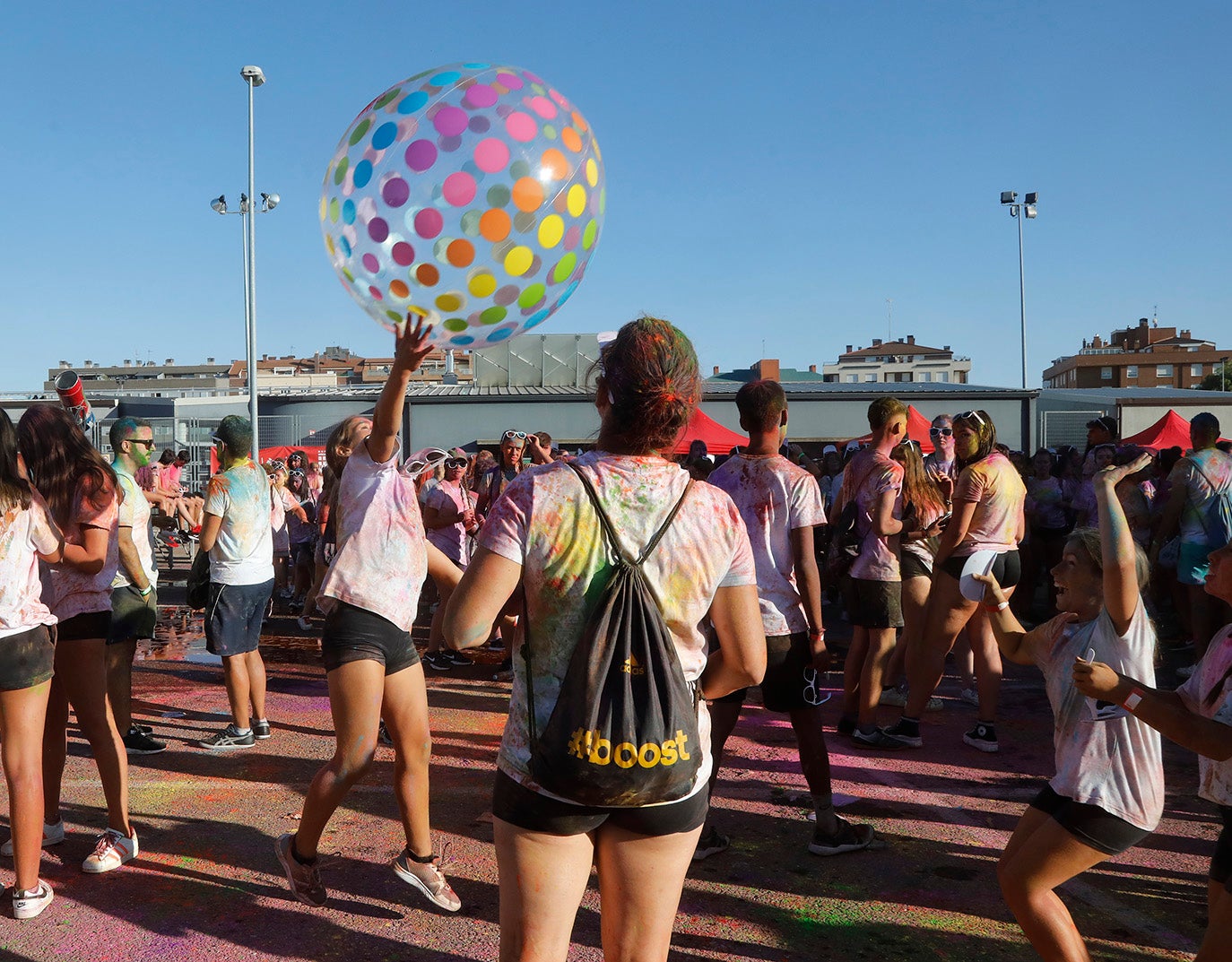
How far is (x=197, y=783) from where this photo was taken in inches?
208

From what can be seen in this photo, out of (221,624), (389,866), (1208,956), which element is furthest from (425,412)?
(1208,956)

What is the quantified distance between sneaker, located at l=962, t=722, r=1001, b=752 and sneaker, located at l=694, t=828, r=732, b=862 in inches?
84.7

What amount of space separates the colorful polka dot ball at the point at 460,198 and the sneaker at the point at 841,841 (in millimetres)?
2569

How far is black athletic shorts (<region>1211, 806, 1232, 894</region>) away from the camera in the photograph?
2.51 m

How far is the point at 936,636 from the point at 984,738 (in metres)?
0.68

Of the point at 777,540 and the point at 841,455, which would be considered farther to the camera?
the point at 841,455

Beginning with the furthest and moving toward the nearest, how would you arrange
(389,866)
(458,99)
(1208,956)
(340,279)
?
(389,866), (340,279), (458,99), (1208,956)

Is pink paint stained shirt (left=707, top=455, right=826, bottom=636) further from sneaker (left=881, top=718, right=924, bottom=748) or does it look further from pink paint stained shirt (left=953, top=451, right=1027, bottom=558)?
sneaker (left=881, top=718, right=924, bottom=748)

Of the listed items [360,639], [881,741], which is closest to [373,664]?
[360,639]

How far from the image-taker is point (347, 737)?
145 inches

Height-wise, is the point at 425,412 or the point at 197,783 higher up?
the point at 425,412

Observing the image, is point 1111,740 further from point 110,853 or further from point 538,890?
point 110,853

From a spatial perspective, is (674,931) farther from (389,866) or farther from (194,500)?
(194,500)

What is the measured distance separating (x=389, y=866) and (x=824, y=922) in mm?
1762
